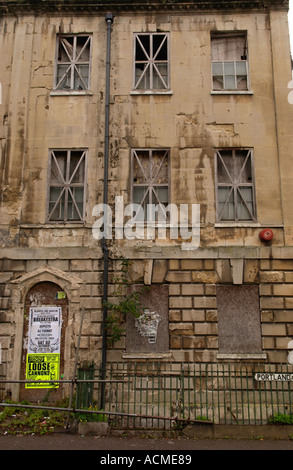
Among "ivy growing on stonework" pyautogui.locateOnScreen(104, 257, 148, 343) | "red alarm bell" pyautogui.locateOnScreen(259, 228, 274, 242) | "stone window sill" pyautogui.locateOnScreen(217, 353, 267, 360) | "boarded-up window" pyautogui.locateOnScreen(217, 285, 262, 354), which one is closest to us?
"stone window sill" pyautogui.locateOnScreen(217, 353, 267, 360)

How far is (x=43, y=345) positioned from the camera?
1191 centimetres

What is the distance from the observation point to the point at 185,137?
13.0 metres

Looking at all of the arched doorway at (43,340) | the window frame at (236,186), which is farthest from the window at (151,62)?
the arched doorway at (43,340)

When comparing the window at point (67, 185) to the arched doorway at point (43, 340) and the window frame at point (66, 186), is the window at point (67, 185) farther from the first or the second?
the arched doorway at point (43, 340)

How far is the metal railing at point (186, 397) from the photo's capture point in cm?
984

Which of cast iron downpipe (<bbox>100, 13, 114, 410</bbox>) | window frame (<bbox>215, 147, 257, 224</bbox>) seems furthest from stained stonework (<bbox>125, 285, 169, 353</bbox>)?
window frame (<bbox>215, 147, 257, 224</bbox>)

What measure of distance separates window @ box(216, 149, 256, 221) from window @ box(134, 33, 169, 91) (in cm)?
303

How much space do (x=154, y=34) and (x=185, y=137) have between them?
3.73 metres

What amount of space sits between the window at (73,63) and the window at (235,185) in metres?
4.94

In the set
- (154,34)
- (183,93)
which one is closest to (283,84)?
(183,93)

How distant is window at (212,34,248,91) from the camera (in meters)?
13.6

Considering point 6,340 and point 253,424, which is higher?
point 6,340

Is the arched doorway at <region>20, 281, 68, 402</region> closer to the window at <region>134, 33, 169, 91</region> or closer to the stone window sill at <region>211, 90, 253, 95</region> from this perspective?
the window at <region>134, 33, 169, 91</region>

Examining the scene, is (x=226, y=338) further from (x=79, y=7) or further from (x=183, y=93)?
(x=79, y=7)
